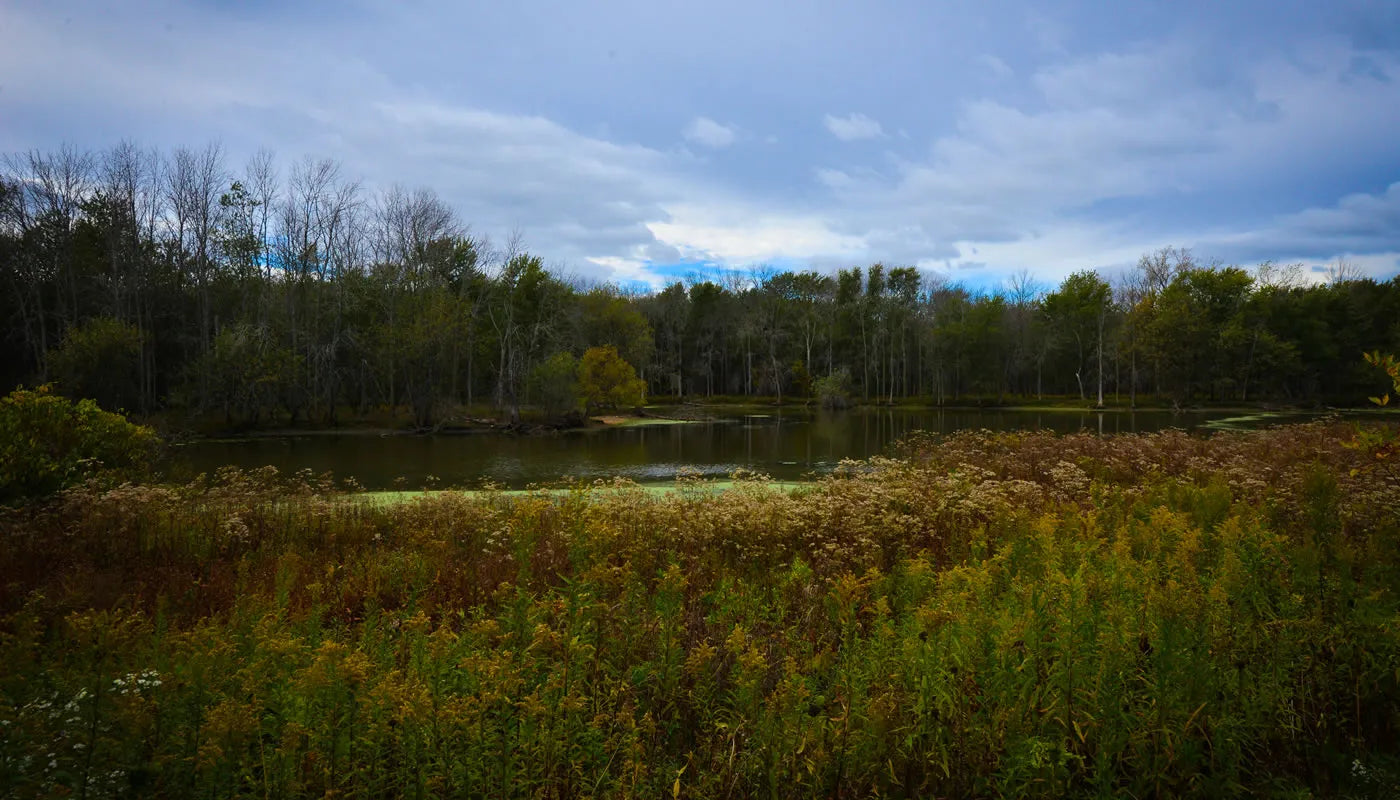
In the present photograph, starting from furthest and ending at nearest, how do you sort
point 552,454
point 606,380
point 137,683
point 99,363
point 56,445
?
1. point 606,380
2. point 99,363
3. point 552,454
4. point 56,445
5. point 137,683

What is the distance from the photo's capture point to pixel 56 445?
10352 mm

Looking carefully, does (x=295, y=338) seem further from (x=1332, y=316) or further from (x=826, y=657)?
(x=1332, y=316)

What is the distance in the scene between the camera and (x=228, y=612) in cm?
579

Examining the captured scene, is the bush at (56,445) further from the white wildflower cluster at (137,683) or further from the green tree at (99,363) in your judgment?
the green tree at (99,363)

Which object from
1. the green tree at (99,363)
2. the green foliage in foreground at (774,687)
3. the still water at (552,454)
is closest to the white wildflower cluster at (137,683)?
the green foliage in foreground at (774,687)

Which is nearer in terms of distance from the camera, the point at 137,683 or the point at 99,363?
the point at 137,683

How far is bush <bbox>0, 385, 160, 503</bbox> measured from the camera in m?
9.04

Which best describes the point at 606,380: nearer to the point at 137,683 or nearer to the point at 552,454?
the point at 552,454

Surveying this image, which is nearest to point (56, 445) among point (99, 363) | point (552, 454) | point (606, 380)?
point (552, 454)

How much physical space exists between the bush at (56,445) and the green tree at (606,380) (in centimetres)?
3630

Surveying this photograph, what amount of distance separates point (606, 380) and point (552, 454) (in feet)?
72.8

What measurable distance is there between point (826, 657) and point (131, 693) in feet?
10.0

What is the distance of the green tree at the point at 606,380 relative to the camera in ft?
161

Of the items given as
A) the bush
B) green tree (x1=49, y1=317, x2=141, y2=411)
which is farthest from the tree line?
the bush
